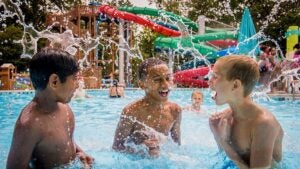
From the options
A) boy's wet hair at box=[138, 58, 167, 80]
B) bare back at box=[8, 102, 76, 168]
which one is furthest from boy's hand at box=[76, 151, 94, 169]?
boy's wet hair at box=[138, 58, 167, 80]

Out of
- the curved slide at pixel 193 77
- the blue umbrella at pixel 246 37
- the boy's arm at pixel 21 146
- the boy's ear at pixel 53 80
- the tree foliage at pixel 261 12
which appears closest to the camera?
the boy's arm at pixel 21 146

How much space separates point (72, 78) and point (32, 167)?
60 centimetres

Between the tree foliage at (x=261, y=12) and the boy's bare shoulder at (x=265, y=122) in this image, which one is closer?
the boy's bare shoulder at (x=265, y=122)

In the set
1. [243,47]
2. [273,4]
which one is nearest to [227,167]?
[243,47]

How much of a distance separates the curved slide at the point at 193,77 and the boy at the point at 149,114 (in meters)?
15.6

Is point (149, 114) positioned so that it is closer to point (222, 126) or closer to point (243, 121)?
point (222, 126)

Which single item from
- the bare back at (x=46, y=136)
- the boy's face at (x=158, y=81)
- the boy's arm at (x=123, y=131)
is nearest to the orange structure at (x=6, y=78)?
the boy's arm at (x=123, y=131)

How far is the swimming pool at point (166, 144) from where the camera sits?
361 cm

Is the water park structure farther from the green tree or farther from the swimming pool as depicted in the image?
the swimming pool

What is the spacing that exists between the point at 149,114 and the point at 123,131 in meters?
0.29

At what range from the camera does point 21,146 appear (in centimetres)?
235

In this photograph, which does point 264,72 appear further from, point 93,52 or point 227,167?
point 93,52

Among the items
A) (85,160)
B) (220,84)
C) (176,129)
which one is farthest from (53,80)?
(176,129)

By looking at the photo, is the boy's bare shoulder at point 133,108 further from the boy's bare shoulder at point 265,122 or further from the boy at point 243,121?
the boy's bare shoulder at point 265,122
